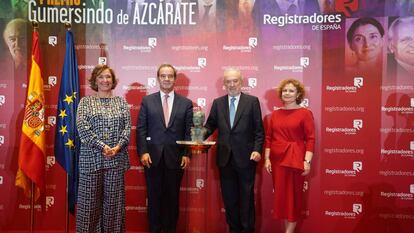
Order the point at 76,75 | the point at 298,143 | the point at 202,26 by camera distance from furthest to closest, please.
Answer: the point at 202,26 → the point at 76,75 → the point at 298,143

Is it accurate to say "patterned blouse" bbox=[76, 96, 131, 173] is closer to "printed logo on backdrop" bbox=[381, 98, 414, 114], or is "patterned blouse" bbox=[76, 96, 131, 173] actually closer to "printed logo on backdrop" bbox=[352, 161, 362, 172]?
"printed logo on backdrop" bbox=[352, 161, 362, 172]

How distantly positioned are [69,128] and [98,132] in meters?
0.67

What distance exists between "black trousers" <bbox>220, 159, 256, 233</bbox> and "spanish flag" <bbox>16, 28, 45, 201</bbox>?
1.88m

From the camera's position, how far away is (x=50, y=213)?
178 inches

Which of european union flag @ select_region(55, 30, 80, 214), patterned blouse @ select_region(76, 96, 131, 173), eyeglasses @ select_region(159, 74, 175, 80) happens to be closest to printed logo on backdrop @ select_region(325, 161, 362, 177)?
eyeglasses @ select_region(159, 74, 175, 80)

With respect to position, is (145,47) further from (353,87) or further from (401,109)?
(401,109)

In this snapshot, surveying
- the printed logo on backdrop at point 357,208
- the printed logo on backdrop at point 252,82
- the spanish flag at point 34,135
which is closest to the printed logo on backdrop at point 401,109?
the printed logo on backdrop at point 357,208

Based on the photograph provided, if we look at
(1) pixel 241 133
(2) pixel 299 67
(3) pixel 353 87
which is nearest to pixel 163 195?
(1) pixel 241 133

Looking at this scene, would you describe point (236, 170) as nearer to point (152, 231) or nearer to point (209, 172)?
A: point (209, 172)

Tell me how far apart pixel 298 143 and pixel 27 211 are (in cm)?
318

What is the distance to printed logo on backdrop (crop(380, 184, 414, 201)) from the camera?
4.18 m

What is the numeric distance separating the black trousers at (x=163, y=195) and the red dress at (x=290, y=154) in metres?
0.96

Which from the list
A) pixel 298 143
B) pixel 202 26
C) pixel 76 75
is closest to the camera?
pixel 298 143

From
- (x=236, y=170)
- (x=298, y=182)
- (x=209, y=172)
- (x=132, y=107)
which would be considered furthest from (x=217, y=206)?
(x=132, y=107)
